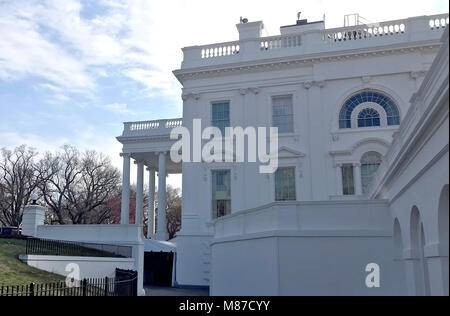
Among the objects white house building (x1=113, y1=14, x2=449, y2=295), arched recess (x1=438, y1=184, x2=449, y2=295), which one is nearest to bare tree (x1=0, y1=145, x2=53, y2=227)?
white house building (x1=113, y1=14, x2=449, y2=295)

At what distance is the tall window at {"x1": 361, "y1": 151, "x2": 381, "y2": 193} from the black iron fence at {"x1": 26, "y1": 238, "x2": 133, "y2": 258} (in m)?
12.5

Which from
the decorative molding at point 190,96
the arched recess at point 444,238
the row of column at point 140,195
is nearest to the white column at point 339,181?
the decorative molding at point 190,96

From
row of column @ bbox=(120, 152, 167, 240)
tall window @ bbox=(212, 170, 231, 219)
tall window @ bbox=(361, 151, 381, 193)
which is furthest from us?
row of column @ bbox=(120, 152, 167, 240)

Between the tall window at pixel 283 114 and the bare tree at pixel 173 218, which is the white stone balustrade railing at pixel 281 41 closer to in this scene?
the tall window at pixel 283 114

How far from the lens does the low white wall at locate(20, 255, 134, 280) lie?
61.0ft

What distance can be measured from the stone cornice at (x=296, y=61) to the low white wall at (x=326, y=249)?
41.5 feet

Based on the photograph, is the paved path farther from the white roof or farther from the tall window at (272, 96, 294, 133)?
the tall window at (272, 96, 294, 133)

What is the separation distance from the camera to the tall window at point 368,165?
81.9ft

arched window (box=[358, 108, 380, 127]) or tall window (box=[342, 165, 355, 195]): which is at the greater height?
arched window (box=[358, 108, 380, 127])

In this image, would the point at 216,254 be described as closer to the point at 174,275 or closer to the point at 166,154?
the point at 174,275

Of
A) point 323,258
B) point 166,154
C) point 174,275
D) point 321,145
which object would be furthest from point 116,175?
point 323,258

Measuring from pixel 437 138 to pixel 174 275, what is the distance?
2299 cm

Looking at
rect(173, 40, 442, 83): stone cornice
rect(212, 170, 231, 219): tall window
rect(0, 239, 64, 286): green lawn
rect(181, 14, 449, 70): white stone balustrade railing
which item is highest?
rect(181, 14, 449, 70): white stone balustrade railing

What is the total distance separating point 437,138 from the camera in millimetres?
8125
